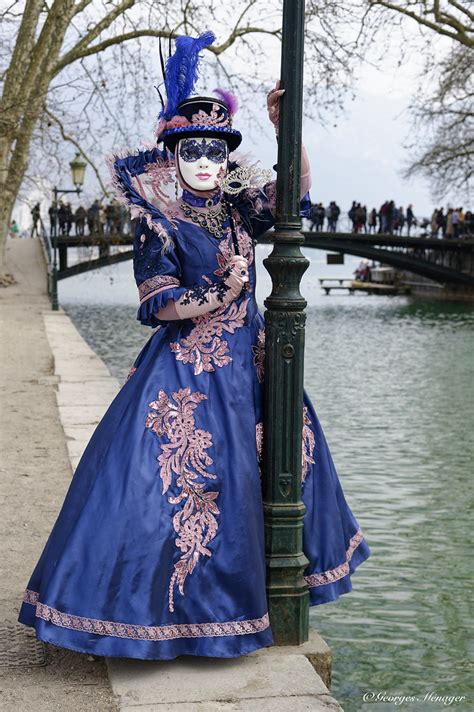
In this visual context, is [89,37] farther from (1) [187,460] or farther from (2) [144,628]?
(2) [144,628]

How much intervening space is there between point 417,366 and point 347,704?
12.8 m

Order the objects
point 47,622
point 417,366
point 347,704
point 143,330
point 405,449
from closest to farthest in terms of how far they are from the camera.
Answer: point 47,622 → point 347,704 → point 405,449 → point 417,366 → point 143,330

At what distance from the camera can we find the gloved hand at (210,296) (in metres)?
3.55

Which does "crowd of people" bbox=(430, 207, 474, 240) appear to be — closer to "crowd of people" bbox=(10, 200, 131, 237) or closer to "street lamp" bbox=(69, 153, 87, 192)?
"crowd of people" bbox=(10, 200, 131, 237)

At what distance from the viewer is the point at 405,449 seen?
9.50 metres

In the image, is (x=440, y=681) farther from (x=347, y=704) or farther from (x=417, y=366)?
(x=417, y=366)

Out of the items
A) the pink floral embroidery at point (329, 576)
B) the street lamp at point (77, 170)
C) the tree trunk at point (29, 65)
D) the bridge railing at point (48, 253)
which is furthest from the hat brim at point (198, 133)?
the bridge railing at point (48, 253)

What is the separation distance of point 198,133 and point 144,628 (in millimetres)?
1532

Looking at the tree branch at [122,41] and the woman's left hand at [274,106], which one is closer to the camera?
the woman's left hand at [274,106]

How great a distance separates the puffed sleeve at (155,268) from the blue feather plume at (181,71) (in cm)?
43

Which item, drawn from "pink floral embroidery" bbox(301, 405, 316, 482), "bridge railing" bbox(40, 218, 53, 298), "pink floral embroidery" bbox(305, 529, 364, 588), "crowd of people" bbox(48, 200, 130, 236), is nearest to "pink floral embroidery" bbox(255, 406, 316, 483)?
"pink floral embroidery" bbox(301, 405, 316, 482)

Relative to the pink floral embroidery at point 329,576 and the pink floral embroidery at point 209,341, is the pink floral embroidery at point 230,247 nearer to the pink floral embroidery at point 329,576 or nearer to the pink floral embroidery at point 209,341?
the pink floral embroidery at point 209,341

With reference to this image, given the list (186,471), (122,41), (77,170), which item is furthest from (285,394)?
(122,41)

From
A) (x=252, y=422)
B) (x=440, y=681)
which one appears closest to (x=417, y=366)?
(x=440, y=681)
